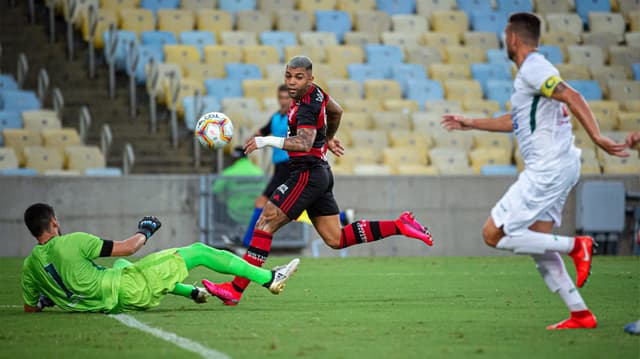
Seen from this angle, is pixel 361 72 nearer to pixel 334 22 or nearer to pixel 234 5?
pixel 334 22

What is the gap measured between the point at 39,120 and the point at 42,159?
4.23 ft

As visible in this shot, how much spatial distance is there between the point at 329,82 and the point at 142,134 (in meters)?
3.93

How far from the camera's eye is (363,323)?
898 cm

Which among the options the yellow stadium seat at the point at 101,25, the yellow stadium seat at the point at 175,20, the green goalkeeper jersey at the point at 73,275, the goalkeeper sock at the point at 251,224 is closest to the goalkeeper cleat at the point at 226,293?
the green goalkeeper jersey at the point at 73,275

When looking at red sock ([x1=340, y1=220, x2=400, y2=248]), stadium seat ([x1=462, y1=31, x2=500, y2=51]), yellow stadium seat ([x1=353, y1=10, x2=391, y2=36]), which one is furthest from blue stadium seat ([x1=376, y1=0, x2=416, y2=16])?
red sock ([x1=340, y1=220, x2=400, y2=248])

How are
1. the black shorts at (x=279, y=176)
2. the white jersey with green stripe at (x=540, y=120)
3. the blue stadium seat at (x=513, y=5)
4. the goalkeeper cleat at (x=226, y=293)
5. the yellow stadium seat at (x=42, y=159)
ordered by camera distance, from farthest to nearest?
1. the blue stadium seat at (x=513, y=5)
2. the yellow stadium seat at (x=42, y=159)
3. the black shorts at (x=279, y=176)
4. the goalkeeper cleat at (x=226, y=293)
5. the white jersey with green stripe at (x=540, y=120)

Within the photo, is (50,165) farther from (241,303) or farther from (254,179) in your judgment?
(241,303)

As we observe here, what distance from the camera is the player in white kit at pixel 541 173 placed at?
809 cm

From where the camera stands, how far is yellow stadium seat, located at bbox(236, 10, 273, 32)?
25016 millimetres

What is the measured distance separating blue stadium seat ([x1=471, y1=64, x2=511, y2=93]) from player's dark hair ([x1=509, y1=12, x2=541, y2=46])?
54.6ft

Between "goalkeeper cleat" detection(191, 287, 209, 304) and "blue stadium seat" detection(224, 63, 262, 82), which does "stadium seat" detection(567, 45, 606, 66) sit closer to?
"blue stadium seat" detection(224, 63, 262, 82)

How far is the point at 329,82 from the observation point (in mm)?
23031

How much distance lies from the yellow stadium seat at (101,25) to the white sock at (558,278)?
1643cm

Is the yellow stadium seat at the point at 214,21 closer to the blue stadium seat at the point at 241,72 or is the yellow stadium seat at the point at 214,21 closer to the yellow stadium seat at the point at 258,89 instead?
the blue stadium seat at the point at 241,72
